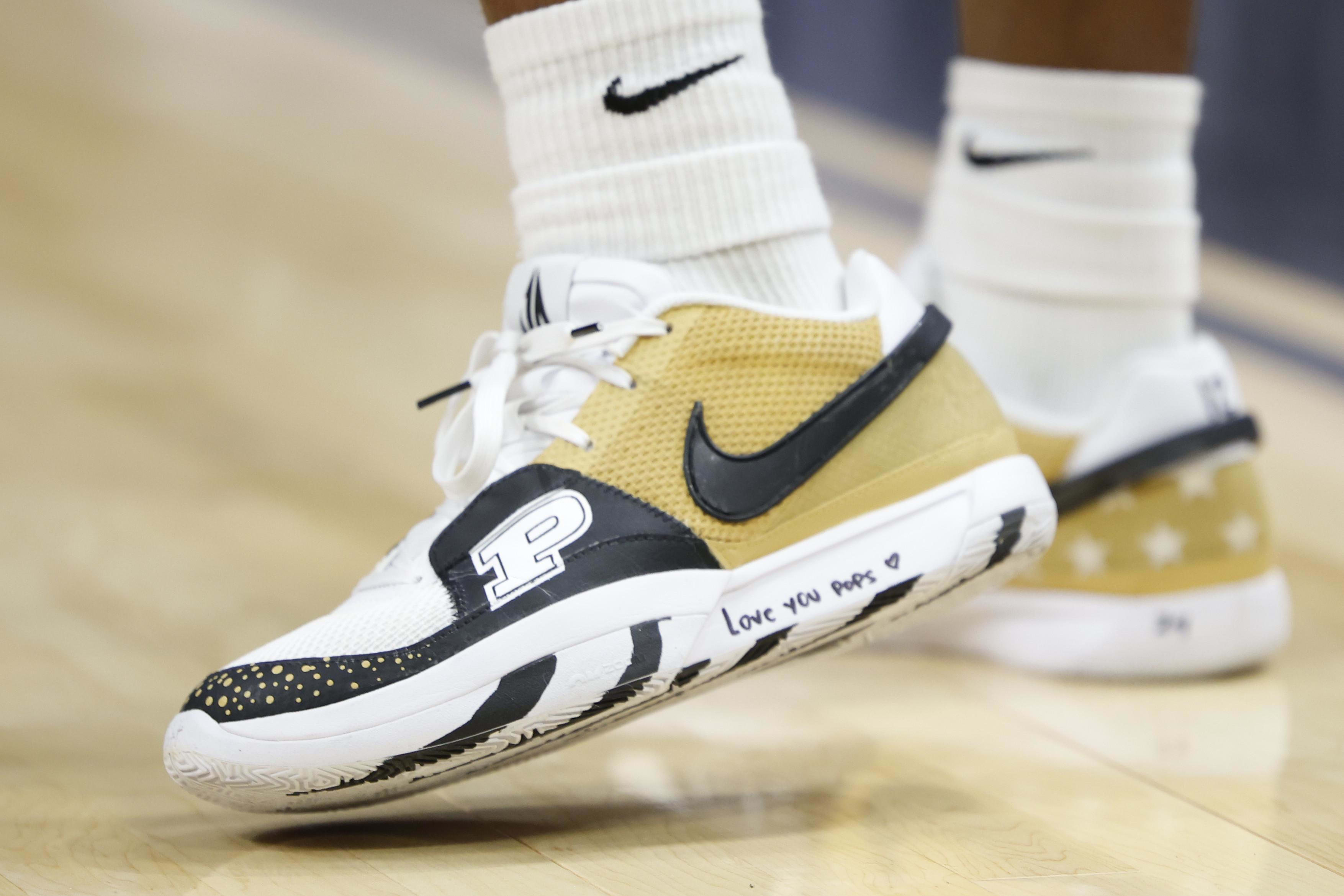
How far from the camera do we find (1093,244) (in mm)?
1031

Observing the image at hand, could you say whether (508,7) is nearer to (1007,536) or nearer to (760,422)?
(760,422)

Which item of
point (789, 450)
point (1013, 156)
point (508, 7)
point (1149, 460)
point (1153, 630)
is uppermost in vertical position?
point (508, 7)

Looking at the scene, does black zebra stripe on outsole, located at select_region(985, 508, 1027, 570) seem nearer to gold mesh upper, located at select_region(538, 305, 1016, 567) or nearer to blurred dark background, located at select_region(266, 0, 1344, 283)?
gold mesh upper, located at select_region(538, 305, 1016, 567)

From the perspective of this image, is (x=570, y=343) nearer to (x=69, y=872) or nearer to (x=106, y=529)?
(x=69, y=872)

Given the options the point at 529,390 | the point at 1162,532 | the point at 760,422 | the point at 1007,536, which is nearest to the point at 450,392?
the point at 529,390

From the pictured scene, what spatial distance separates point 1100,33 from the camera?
997mm

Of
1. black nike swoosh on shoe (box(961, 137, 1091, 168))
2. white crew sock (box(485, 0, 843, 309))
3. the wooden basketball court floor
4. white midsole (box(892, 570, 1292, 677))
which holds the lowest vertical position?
white midsole (box(892, 570, 1292, 677))

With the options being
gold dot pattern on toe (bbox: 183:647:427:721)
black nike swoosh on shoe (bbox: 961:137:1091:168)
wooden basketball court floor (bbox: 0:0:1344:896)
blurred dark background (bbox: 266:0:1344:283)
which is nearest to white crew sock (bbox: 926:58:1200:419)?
black nike swoosh on shoe (bbox: 961:137:1091:168)

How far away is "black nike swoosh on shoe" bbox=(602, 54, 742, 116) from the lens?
0.69m

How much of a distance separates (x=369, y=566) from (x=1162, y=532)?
0.71m

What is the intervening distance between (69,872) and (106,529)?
0.76m

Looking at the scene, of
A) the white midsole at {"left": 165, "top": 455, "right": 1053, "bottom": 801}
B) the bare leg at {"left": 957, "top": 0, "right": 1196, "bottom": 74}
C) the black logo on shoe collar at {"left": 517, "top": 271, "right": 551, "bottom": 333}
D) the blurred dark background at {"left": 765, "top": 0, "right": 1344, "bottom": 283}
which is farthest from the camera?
the blurred dark background at {"left": 765, "top": 0, "right": 1344, "bottom": 283}

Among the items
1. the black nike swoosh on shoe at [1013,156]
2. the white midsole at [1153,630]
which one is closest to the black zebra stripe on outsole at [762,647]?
the white midsole at [1153,630]

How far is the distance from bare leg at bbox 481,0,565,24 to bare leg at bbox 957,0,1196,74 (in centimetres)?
49
